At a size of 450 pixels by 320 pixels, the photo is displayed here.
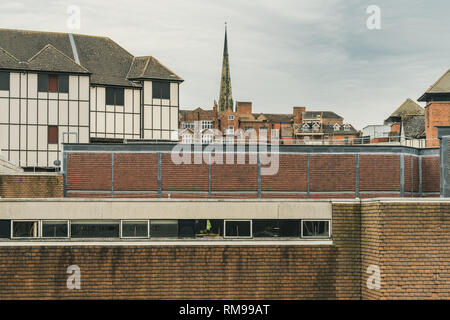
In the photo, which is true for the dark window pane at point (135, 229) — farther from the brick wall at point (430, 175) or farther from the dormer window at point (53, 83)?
the dormer window at point (53, 83)

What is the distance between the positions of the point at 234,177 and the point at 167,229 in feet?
54.0

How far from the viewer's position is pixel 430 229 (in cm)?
1892

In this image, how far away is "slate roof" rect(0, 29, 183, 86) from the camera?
45.6 metres

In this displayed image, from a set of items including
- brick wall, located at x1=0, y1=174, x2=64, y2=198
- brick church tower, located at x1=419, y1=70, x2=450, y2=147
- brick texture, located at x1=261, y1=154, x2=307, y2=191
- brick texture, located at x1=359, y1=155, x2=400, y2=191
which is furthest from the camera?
brick church tower, located at x1=419, y1=70, x2=450, y2=147

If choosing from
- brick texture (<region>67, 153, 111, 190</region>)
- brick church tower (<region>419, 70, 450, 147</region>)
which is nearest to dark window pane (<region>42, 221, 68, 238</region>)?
brick texture (<region>67, 153, 111, 190</region>)

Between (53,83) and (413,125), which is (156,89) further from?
(413,125)

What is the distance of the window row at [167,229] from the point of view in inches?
811

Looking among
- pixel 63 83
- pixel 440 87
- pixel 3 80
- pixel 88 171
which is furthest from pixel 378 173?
pixel 3 80

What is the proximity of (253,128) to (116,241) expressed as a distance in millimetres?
83515

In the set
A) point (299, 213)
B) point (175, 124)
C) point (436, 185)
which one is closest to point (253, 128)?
point (175, 124)

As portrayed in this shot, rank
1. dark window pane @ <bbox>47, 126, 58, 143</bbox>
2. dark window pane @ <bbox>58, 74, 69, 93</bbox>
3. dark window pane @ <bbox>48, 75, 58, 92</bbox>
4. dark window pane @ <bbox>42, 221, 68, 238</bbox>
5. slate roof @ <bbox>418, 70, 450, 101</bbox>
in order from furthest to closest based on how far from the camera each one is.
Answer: slate roof @ <bbox>418, 70, 450, 101</bbox> → dark window pane @ <bbox>58, 74, 69, 93</bbox> → dark window pane @ <bbox>48, 75, 58, 92</bbox> → dark window pane @ <bbox>47, 126, 58, 143</bbox> → dark window pane @ <bbox>42, 221, 68, 238</bbox>

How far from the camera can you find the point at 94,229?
20.8 meters

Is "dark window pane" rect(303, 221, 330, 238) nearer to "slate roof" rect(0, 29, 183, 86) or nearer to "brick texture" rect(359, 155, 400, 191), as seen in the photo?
"brick texture" rect(359, 155, 400, 191)
